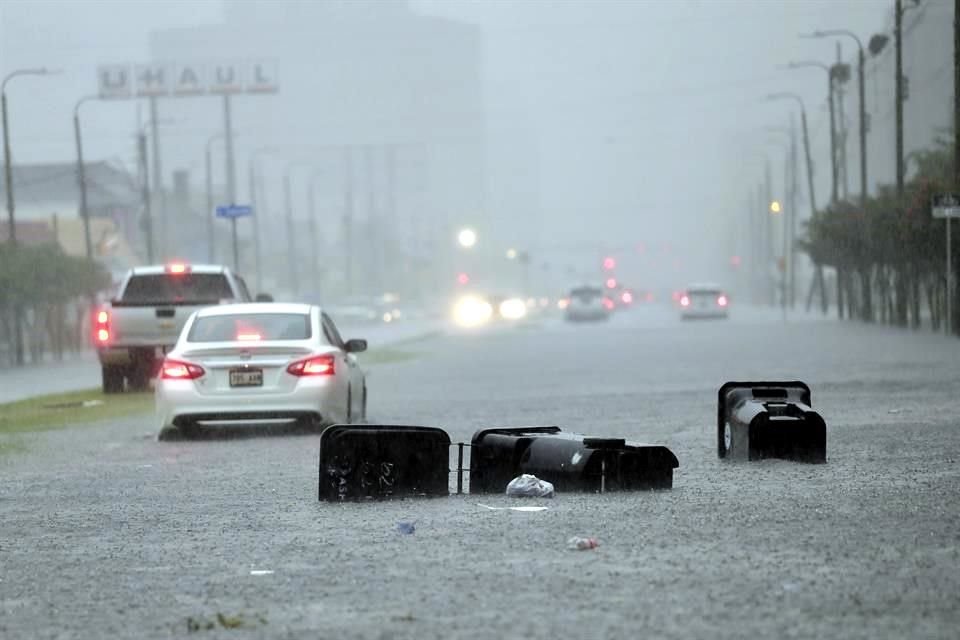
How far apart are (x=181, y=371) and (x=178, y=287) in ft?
40.1

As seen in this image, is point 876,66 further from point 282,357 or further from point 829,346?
point 282,357

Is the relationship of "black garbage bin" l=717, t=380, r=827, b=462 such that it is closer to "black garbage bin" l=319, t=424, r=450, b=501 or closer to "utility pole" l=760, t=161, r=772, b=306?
"black garbage bin" l=319, t=424, r=450, b=501

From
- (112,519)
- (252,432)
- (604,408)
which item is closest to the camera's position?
(112,519)

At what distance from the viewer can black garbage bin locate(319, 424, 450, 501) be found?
14.2m

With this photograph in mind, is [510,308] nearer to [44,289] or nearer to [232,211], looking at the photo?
[44,289]

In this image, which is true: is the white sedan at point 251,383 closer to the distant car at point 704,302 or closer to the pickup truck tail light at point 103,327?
the pickup truck tail light at point 103,327

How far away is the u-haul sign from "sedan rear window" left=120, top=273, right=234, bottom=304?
113 m

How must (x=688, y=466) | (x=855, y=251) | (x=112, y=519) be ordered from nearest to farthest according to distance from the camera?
(x=112, y=519) → (x=688, y=466) → (x=855, y=251)

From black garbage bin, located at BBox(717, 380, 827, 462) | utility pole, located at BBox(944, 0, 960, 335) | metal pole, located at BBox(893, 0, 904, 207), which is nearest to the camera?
black garbage bin, located at BBox(717, 380, 827, 462)

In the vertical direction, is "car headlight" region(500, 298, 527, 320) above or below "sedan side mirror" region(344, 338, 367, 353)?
below

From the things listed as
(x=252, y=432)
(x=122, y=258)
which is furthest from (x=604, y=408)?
(x=122, y=258)

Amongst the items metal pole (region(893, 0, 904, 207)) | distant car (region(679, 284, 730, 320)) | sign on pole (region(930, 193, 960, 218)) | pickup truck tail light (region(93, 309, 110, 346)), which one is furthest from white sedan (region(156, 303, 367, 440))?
distant car (region(679, 284, 730, 320))

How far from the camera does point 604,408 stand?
25.8 m

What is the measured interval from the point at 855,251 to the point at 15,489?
55.8 meters
